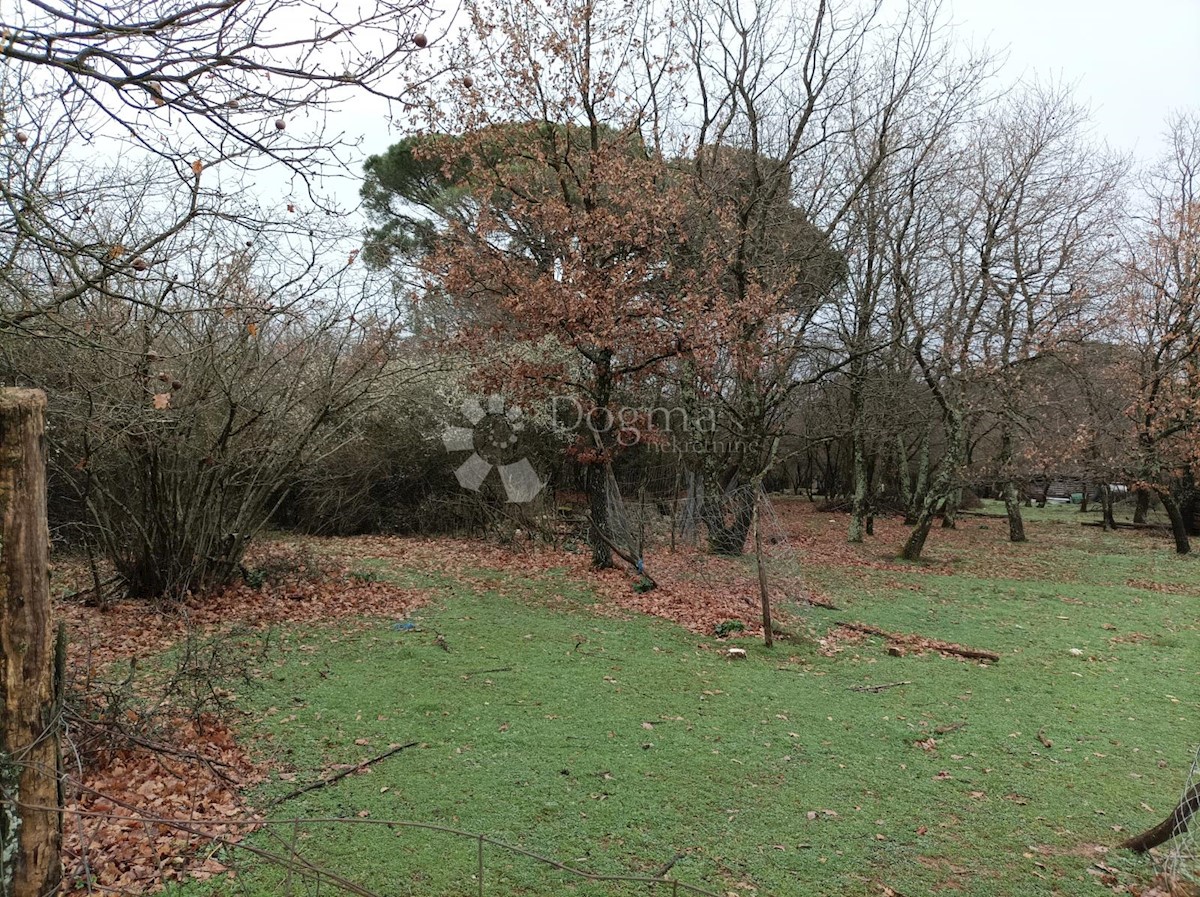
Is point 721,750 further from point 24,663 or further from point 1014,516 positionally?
point 1014,516

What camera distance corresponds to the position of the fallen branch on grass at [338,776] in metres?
3.61

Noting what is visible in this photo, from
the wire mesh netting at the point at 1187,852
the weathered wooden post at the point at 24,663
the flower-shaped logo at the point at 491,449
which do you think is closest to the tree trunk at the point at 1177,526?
the flower-shaped logo at the point at 491,449

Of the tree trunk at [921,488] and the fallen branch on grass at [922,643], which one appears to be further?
the tree trunk at [921,488]

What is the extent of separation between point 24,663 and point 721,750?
12.1ft

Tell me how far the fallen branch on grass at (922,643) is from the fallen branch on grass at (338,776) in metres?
5.22

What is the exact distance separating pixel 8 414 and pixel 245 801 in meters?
2.32

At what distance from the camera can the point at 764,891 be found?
308cm

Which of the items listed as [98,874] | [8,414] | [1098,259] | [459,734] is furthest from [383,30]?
[1098,259]

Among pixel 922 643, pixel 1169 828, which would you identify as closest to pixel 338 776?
pixel 1169 828

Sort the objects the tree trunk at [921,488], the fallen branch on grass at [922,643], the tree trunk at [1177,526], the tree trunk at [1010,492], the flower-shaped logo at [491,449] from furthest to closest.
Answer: the tree trunk at [921,488], the tree trunk at [1010,492], the tree trunk at [1177,526], the flower-shaped logo at [491,449], the fallen branch on grass at [922,643]

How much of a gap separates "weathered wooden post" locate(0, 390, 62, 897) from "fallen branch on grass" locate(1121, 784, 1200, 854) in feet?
13.7

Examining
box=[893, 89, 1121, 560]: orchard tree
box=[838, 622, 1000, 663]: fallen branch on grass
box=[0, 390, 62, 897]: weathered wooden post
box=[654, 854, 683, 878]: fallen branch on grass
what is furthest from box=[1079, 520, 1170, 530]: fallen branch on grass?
box=[0, 390, 62, 897]: weathered wooden post

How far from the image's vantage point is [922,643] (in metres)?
7.39

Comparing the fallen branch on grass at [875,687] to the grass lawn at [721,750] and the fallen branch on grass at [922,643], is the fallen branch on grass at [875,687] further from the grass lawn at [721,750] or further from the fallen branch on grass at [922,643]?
the fallen branch on grass at [922,643]
